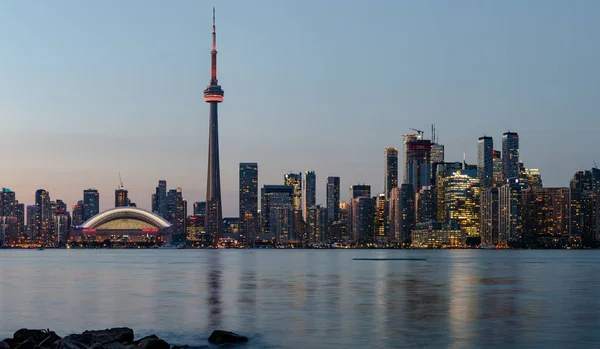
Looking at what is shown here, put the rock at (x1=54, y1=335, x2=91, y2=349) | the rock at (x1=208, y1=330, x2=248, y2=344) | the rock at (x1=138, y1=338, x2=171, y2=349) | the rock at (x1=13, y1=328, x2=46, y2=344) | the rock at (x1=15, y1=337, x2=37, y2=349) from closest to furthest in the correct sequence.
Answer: the rock at (x1=54, y1=335, x2=91, y2=349), the rock at (x1=15, y1=337, x2=37, y2=349), the rock at (x1=138, y1=338, x2=171, y2=349), the rock at (x1=13, y1=328, x2=46, y2=344), the rock at (x1=208, y1=330, x2=248, y2=344)

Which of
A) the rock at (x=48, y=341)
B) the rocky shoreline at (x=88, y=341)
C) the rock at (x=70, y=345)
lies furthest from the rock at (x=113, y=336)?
the rock at (x=70, y=345)

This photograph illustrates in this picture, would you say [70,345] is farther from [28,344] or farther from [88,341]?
[88,341]

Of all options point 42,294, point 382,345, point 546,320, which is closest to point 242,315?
point 382,345

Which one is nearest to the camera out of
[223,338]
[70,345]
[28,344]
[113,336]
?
[70,345]

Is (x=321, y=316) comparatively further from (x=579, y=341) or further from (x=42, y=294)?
(x=42, y=294)

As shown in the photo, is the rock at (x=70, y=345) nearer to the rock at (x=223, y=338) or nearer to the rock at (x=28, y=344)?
the rock at (x=28, y=344)

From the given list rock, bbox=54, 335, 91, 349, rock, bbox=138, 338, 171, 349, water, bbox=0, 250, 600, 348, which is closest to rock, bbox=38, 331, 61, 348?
rock, bbox=54, 335, 91, 349

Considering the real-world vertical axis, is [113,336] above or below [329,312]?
above

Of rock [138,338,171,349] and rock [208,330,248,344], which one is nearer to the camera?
rock [138,338,171,349]

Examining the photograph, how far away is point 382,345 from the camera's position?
4175 centimetres

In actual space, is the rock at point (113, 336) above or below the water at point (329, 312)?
above

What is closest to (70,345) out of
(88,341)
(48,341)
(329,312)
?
(88,341)

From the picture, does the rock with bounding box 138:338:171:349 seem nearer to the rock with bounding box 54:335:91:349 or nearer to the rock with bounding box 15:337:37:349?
the rock with bounding box 54:335:91:349

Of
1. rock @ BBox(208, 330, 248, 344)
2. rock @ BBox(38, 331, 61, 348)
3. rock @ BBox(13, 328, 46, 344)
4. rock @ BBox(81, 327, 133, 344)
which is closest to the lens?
rock @ BBox(38, 331, 61, 348)
